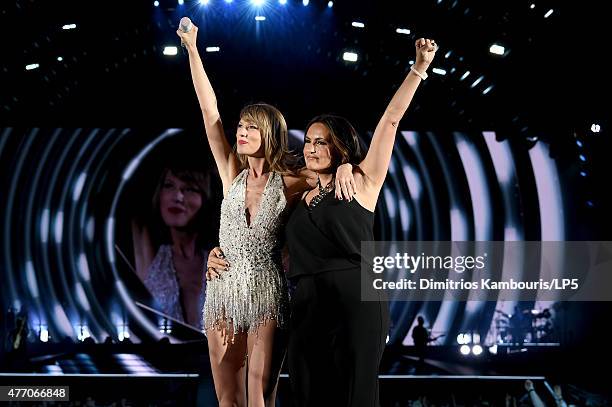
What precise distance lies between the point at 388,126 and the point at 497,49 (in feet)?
12.2

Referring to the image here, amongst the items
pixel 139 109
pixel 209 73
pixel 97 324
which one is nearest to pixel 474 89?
pixel 209 73

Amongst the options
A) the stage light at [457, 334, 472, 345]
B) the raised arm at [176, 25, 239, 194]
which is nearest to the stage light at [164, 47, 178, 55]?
the stage light at [457, 334, 472, 345]

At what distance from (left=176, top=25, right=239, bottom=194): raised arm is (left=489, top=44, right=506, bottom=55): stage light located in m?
3.57

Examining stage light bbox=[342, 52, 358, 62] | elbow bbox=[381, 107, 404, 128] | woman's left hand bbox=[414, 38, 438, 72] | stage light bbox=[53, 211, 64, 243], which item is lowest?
elbow bbox=[381, 107, 404, 128]

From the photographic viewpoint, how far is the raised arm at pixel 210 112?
9.37ft

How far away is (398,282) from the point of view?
7.86 metres

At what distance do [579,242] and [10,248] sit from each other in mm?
5727

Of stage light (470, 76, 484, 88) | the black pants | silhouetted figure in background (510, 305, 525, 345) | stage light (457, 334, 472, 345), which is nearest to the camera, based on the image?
the black pants

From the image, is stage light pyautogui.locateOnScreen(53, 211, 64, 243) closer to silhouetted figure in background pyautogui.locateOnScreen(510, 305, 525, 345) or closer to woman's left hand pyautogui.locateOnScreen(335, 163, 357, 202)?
silhouetted figure in background pyautogui.locateOnScreen(510, 305, 525, 345)

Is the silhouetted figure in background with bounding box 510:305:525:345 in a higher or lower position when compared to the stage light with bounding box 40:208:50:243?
lower

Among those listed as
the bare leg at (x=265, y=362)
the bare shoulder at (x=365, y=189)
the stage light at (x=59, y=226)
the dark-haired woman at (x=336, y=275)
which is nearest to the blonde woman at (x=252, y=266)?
the bare leg at (x=265, y=362)

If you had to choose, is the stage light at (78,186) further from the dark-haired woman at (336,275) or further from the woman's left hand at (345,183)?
the woman's left hand at (345,183)

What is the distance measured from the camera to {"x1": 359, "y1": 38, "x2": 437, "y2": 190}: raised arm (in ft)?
8.31

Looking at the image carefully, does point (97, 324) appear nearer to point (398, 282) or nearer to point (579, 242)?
point (398, 282)
